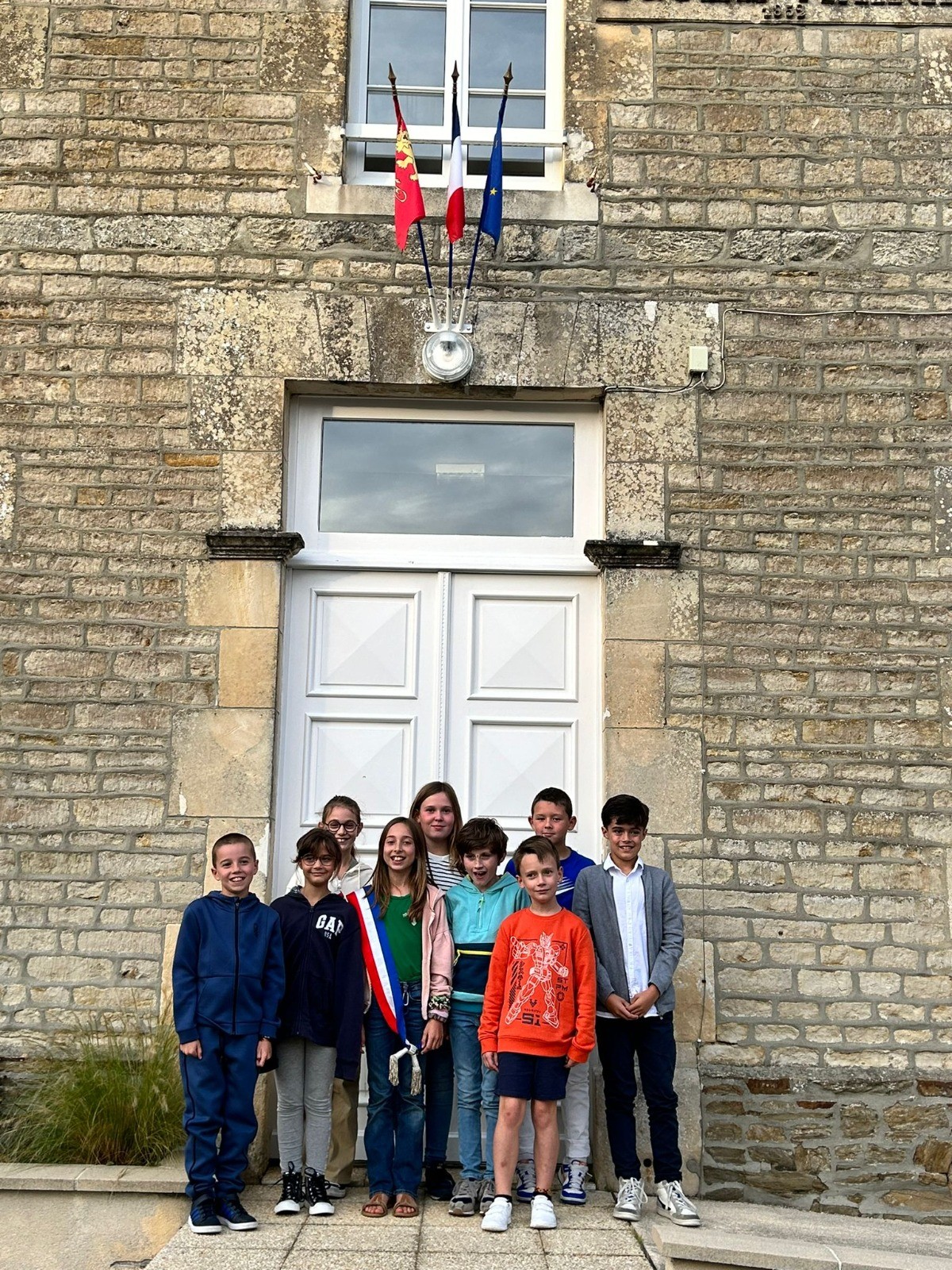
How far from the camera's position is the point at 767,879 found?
211 inches

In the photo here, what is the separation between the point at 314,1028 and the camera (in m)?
4.43

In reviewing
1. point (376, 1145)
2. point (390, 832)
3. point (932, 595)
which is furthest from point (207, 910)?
point (932, 595)

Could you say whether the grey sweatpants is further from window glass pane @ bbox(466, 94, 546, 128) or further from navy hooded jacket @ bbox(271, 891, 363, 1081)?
window glass pane @ bbox(466, 94, 546, 128)

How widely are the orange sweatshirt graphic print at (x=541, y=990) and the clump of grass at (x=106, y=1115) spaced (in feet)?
4.18

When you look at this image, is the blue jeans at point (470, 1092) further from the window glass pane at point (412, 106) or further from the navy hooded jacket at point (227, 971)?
the window glass pane at point (412, 106)

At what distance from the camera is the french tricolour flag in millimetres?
5410

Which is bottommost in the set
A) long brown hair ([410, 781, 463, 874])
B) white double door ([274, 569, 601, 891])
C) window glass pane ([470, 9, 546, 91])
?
long brown hair ([410, 781, 463, 874])

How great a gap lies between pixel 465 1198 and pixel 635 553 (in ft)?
8.54

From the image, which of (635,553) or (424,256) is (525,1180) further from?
(424,256)

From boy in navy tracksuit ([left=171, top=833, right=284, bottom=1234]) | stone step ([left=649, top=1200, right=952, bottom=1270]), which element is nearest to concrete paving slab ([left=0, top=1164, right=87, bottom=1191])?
boy in navy tracksuit ([left=171, top=833, right=284, bottom=1234])

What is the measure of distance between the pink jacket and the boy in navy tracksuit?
1.63 ft

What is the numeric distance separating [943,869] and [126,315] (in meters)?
4.18

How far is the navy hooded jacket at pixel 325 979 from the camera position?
4438 mm

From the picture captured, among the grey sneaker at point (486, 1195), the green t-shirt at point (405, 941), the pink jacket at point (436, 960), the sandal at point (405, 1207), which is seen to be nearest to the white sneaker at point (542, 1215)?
the grey sneaker at point (486, 1195)
